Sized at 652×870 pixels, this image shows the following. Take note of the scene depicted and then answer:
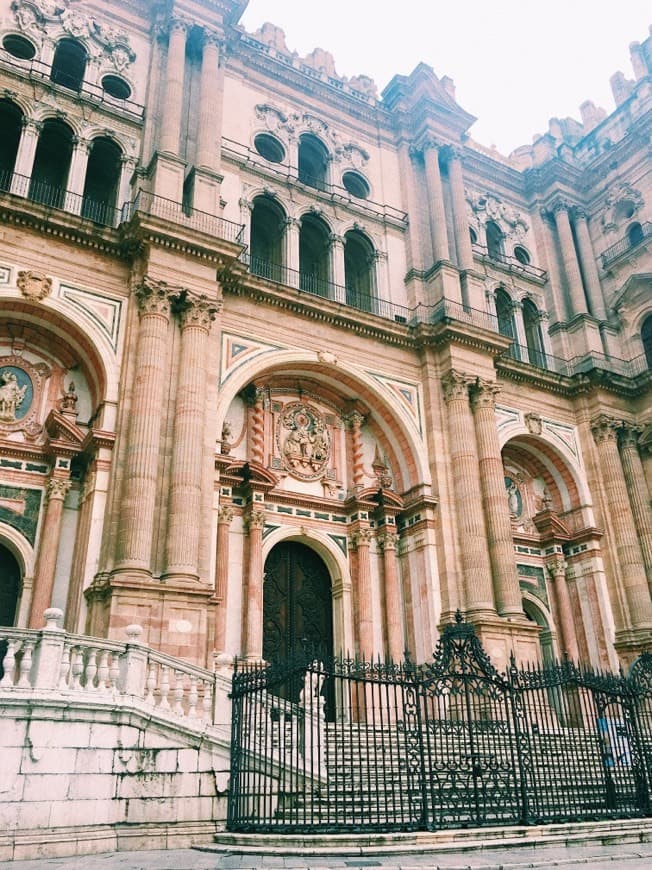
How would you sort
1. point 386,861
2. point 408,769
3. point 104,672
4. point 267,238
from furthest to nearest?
point 267,238 → point 104,672 → point 408,769 → point 386,861

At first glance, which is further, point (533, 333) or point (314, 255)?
point (533, 333)

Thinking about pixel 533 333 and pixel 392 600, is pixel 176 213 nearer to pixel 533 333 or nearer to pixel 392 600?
pixel 392 600

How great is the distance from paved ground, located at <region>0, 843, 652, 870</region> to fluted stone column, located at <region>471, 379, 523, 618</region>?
10355 millimetres

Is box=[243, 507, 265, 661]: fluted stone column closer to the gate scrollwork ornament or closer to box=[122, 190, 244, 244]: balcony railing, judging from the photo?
the gate scrollwork ornament

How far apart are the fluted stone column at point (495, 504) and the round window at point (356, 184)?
7871mm

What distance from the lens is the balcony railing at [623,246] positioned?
89.7ft

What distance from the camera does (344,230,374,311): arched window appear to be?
23.6 meters

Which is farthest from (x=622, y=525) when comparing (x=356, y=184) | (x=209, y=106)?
(x=209, y=106)

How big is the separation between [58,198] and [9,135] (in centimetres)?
247

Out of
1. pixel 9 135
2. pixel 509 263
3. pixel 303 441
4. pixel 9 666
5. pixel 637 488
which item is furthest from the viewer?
pixel 509 263

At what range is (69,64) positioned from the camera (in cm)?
2152

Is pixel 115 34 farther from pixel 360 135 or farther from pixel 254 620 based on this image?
pixel 254 620

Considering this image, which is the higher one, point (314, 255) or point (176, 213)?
point (314, 255)

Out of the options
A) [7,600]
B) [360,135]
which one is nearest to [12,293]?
[7,600]
